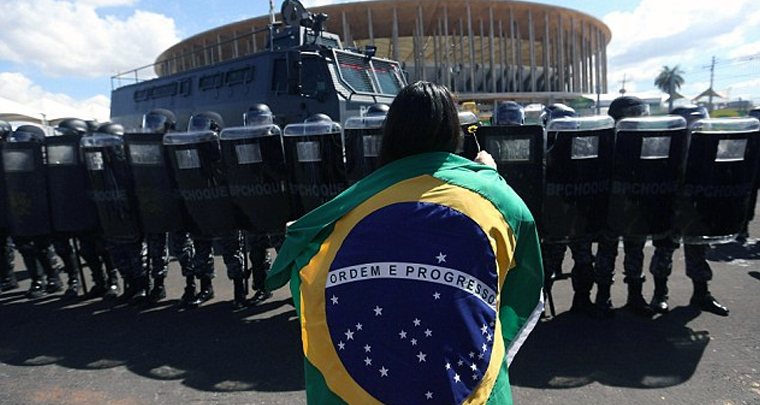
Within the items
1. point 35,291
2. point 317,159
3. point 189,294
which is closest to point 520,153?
point 317,159

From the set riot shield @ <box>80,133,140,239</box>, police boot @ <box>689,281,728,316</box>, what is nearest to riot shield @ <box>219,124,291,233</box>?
riot shield @ <box>80,133,140,239</box>

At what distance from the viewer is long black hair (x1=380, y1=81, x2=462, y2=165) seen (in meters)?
1.37

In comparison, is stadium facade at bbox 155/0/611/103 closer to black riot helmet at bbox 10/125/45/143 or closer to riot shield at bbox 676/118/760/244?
black riot helmet at bbox 10/125/45/143

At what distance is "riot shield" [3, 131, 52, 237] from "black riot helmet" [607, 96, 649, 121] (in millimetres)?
5818

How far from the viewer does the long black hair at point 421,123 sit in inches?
53.9

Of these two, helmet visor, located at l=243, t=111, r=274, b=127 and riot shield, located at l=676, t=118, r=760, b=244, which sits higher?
helmet visor, located at l=243, t=111, r=274, b=127

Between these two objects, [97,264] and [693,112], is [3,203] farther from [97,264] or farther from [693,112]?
[693,112]

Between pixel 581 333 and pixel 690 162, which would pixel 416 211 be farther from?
pixel 690 162

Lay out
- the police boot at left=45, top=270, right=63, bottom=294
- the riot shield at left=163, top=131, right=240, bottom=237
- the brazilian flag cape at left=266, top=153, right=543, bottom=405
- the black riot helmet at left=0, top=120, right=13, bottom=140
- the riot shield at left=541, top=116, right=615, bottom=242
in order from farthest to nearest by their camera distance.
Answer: the black riot helmet at left=0, top=120, right=13, bottom=140, the police boot at left=45, top=270, right=63, bottom=294, the riot shield at left=163, top=131, right=240, bottom=237, the riot shield at left=541, top=116, right=615, bottom=242, the brazilian flag cape at left=266, top=153, right=543, bottom=405

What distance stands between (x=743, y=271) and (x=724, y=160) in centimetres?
241

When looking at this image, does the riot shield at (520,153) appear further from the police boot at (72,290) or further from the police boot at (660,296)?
the police boot at (72,290)

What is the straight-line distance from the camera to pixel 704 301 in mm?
4320

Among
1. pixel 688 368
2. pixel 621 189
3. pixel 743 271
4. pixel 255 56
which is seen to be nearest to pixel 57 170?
pixel 255 56

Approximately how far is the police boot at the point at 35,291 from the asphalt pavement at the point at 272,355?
0.52 m
